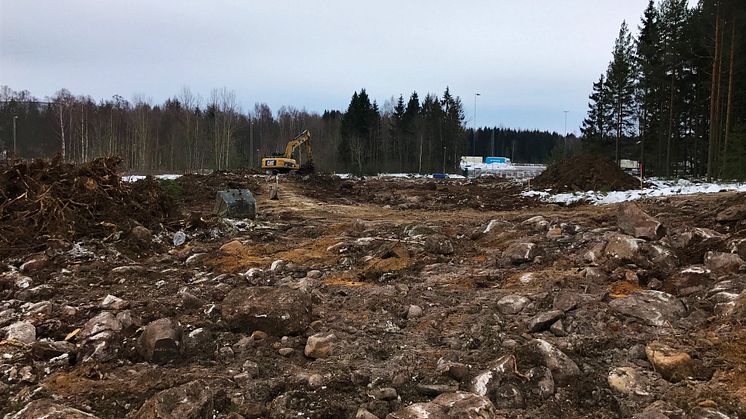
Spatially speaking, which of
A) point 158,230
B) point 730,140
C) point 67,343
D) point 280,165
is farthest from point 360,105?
point 67,343

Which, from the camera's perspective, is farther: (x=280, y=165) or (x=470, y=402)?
(x=280, y=165)

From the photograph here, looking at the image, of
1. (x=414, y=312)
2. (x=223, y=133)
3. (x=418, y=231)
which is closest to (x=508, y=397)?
(x=414, y=312)

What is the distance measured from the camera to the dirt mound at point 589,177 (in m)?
20.8

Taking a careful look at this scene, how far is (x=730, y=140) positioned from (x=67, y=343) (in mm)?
28157

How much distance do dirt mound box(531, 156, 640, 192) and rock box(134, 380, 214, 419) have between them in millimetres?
19953

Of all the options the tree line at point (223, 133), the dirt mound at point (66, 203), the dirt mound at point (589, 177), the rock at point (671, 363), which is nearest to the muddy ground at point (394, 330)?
the rock at point (671, 363)

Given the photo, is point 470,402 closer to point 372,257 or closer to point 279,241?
point 372,257

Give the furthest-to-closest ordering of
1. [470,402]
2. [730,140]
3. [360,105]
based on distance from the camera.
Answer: [360,105] < [730,140] < [470,402]

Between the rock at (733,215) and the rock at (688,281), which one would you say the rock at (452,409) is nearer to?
the rock at (688,281)

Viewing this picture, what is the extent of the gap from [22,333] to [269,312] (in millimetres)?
2255

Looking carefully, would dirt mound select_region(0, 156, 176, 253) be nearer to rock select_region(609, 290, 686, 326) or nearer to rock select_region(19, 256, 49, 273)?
rock select_region(19, 256, 49, 273)

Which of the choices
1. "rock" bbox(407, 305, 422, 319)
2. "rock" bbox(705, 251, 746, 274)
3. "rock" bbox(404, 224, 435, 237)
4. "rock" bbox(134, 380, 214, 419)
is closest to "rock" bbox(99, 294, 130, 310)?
"rock" bbox(134, 380, 214, 419)

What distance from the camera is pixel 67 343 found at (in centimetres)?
433

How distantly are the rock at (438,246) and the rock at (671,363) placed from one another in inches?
175
